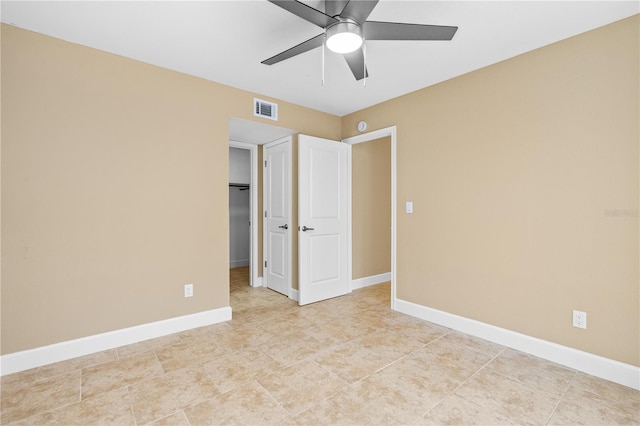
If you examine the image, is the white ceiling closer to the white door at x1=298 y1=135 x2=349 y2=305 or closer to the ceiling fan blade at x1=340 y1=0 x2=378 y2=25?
Answer: the ceiling fan blade at x1=340 y1=0 x2=378 y2=25

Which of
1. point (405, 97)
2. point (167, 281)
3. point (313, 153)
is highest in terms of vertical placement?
point (405, 97)

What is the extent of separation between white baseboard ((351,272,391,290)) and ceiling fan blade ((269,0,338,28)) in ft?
11.2

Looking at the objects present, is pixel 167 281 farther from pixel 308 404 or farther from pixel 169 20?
pixel 169 20

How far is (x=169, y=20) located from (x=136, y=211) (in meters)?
1.57

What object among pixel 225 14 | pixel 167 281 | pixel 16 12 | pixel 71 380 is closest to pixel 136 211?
pixel 167 281

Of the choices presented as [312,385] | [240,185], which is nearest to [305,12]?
[312,385]

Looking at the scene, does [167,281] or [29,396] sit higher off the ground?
[167,281]

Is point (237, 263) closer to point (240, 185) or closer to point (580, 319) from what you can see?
point (240, 185)

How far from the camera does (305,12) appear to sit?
5.40ft

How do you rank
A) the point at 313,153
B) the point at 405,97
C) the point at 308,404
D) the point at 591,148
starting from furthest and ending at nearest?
1. the point at 313,153
2. the point at 405,97
3. the point at 591,148
4. the point at 308,404

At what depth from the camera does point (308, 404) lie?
1.87m

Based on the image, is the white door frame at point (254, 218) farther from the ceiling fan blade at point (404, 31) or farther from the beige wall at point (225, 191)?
the ceiling fan blade at point (404, 31)

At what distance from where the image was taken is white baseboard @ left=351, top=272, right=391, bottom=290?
14.6ft

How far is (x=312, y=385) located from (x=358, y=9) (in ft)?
7.58
